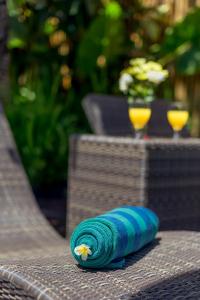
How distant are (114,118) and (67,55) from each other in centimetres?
335

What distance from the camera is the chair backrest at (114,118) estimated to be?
3611 mm

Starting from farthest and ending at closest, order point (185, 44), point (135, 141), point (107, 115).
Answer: point (185, 44), point (107, 115), point (135, 141)

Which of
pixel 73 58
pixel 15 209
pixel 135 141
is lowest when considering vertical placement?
pixel 73 58

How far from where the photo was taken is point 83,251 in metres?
1.67

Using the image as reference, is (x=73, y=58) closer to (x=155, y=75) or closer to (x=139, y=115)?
(x=155, y=75)

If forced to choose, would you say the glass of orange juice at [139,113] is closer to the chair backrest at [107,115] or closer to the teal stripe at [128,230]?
the chair backrest at [107,115]

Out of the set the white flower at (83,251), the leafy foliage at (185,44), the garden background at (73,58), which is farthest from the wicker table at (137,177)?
the leafy foliage at (185,44)

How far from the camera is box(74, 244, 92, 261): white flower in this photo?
5.45 ft

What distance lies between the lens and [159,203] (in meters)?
3.01

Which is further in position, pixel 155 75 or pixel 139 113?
pixel 155 75

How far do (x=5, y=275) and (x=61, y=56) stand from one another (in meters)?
5.44

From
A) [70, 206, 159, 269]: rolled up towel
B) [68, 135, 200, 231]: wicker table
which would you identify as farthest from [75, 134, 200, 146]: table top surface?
[70, 206, 159, 269]: rolled up towel

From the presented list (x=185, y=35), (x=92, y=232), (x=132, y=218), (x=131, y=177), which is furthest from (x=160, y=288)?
(x=185, y=35)

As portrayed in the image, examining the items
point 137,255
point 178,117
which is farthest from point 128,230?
point 178,117
